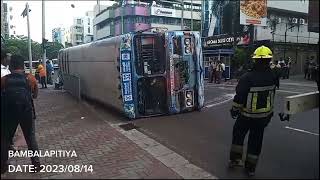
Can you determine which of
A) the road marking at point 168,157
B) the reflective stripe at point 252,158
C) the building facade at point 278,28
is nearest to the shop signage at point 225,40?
the building facade at point 278,28

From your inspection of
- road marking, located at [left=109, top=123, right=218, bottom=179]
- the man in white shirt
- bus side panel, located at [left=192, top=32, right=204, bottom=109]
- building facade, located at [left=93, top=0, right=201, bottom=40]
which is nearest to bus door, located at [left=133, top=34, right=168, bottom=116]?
bus side panel, located at [left=192, top=32, right=204, bottom=109]

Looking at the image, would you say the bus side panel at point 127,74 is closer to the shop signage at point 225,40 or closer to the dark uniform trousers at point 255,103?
the dark uniform trousers at point 255,103

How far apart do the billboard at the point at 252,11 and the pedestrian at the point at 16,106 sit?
27.4 m

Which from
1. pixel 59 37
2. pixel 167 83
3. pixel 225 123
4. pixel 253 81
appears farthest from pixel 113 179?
pixel 59 37

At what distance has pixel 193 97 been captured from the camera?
1200 cm

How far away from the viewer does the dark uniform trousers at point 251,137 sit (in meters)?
5.77

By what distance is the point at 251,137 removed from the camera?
5.87m

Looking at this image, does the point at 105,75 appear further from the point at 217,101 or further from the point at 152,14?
the point at 152,14

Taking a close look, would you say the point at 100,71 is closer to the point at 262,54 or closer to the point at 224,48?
the point at 262,54

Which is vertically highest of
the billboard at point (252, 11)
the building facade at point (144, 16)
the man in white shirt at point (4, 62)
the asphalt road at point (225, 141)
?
the building facade at point (144, 16)

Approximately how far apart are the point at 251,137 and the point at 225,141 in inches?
87.7

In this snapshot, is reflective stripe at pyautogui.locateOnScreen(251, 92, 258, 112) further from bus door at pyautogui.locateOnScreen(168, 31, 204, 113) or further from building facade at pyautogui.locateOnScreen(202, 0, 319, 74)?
building facade at pyautogui.locateOnScreen(202, 0, 319, 74)

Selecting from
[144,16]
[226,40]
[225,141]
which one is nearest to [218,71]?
[226,40]

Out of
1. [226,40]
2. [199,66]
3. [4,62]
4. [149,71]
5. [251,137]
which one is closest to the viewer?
[251,137]
